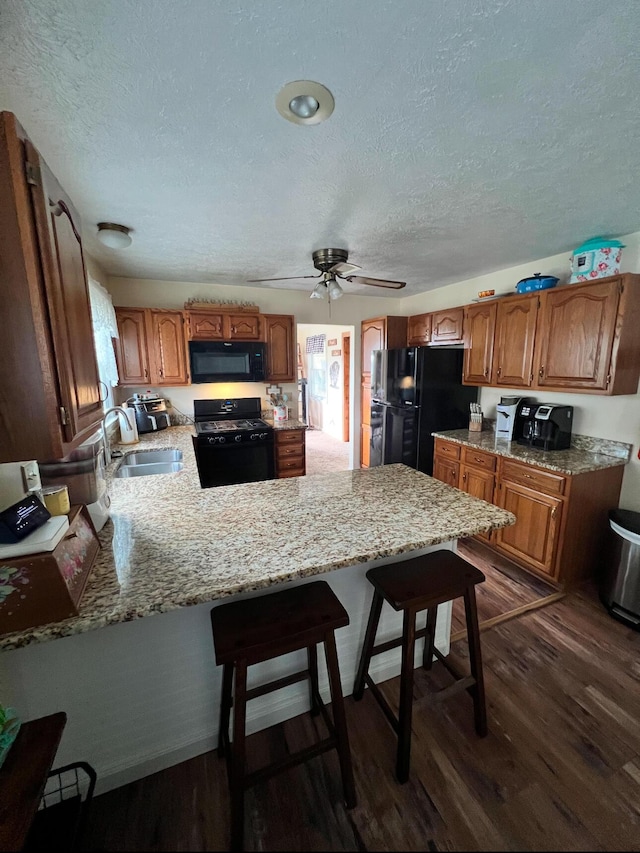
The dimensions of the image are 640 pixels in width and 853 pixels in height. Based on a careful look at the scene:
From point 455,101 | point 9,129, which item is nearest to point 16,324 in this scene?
point 9,129

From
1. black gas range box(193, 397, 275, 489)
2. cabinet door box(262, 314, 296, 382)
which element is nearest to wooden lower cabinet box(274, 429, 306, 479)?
black gas range box(193, 397, 275, 489)

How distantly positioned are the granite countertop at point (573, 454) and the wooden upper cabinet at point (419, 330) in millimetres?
1436

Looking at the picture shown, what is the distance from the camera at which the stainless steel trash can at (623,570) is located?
2047 mm

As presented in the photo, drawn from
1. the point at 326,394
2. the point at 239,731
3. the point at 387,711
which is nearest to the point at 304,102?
the point at 239,731

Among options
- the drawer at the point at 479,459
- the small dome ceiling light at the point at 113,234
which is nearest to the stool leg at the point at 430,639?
the drawer at the point at 479,459

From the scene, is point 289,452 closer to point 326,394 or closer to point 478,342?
point 478,342

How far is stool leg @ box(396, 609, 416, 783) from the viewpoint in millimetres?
1164

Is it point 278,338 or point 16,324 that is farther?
point 278,338

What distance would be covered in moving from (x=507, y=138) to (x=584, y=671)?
2.45 metres

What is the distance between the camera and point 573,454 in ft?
8.27

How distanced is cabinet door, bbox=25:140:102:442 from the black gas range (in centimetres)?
205

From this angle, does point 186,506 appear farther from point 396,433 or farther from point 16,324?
point 396,433

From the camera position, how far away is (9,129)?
73cm

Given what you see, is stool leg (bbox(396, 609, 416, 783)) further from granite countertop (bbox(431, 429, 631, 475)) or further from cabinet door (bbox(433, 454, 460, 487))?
cabinet door (bbox(433, 454, 460, 487))
